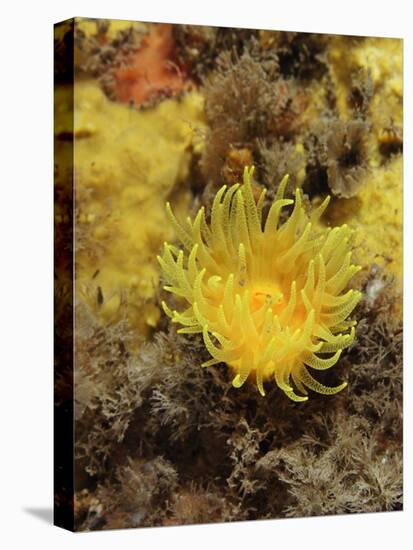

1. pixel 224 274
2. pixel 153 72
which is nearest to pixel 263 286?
pixel 224 274

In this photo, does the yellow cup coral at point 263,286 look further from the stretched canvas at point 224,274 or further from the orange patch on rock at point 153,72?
the orange patch on rock at point 153,72

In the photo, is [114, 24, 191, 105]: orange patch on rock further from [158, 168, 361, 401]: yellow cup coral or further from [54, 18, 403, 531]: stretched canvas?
[158, 168, 361, 401]: yellow cup coral

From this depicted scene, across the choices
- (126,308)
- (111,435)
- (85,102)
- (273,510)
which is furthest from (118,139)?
(273,510)

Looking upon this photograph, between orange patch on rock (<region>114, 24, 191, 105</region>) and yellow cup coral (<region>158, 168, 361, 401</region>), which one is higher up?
orange patch on rock (<region>114, 24, 191, 105</region>)

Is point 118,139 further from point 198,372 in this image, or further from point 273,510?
point 273,510

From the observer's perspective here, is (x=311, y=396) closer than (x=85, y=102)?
No

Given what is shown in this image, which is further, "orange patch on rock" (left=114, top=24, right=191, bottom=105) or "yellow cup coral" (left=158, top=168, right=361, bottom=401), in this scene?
"yellow cup coral" (left=158, top=168, right=361, bottom=401)

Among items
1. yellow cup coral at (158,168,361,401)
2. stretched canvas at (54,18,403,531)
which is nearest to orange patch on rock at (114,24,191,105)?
stretched canvas at (54,18,403,531)
